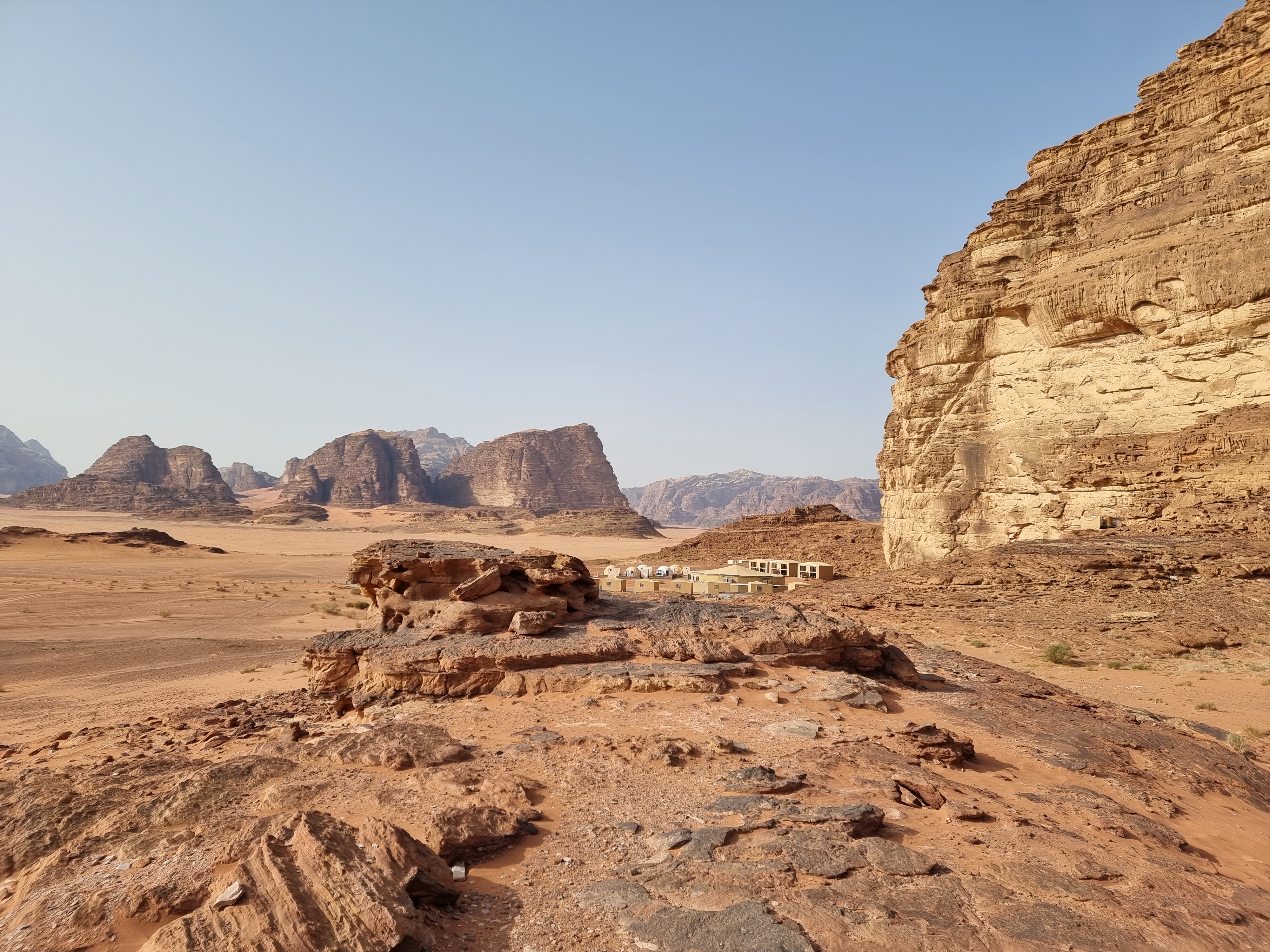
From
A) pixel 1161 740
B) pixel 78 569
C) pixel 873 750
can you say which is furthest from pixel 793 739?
pixel 78 569

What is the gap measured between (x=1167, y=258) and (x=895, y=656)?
17.0 meters

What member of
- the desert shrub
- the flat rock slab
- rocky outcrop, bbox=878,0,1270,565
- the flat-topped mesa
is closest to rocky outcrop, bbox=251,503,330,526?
rocky outcrop, bbox=878,0,1270,565

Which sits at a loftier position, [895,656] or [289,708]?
[895,656]

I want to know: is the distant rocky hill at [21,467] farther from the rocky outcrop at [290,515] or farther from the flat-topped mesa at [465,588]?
the flat-topped mesa at [465,588]

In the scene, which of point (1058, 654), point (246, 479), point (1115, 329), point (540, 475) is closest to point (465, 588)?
point (1058, 654)

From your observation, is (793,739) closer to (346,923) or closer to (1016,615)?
(346,923)

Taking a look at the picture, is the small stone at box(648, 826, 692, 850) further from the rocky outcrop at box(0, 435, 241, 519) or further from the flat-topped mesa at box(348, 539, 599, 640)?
the rocky outcrop at box(0, 435, 241, 519)

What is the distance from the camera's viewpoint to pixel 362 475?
11362 cm

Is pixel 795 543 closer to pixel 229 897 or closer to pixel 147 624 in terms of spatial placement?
pixel 147 624

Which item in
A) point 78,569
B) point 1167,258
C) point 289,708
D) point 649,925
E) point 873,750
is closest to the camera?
point 649,925

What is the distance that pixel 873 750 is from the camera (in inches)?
213

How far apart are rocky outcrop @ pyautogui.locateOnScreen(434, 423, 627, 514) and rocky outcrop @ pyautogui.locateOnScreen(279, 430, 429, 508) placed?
7.01m

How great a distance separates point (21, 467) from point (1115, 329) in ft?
734

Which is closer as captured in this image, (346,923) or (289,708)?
(346,923)
